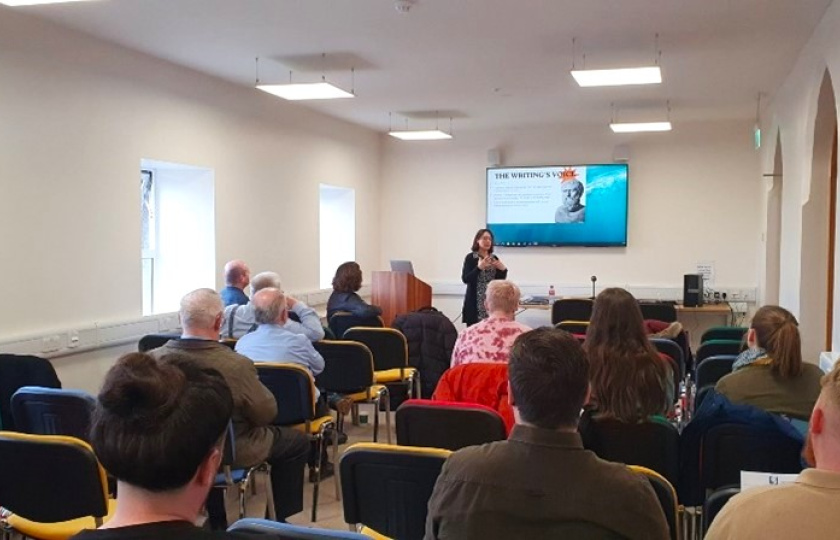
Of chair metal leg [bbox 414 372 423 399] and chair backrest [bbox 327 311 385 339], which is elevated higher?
chair backrest [bbox 327 311 385 339]

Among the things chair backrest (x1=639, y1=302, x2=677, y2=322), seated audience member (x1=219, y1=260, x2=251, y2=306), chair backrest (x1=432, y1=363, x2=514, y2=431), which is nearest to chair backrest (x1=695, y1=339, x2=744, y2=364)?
chair backrest (x1=639, y1=302, x2=677, y2=322)

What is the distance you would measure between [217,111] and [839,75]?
5.08m

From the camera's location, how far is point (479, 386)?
11.0 ft

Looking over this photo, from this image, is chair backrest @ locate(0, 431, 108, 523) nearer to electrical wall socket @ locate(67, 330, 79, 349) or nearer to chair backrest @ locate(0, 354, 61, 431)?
chair backrest @ locate(0, 354, 61, 431)

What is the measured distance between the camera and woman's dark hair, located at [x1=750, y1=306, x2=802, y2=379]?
10.1 feet

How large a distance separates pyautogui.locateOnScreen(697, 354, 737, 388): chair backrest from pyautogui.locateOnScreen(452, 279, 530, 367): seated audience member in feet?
3.28

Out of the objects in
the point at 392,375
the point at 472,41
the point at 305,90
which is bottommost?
the point at 392,375

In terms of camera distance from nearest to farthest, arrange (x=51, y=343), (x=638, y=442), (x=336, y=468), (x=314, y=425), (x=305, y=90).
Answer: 1. (x=638, y=442)
2. (x=314, y=425)
3. (x=336, y=468)
4. (x=51, y=343)
5. (x=305, y=90)

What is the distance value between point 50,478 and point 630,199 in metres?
8.55

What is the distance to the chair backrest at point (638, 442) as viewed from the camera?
2805 mm

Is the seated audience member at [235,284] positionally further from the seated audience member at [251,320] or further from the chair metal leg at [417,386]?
the chair metal leg at [417,386]

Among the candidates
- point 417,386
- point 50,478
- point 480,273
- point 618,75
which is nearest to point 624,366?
point 50,478

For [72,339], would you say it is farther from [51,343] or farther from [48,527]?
[48,527]

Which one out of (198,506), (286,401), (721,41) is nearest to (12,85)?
(286,401)
